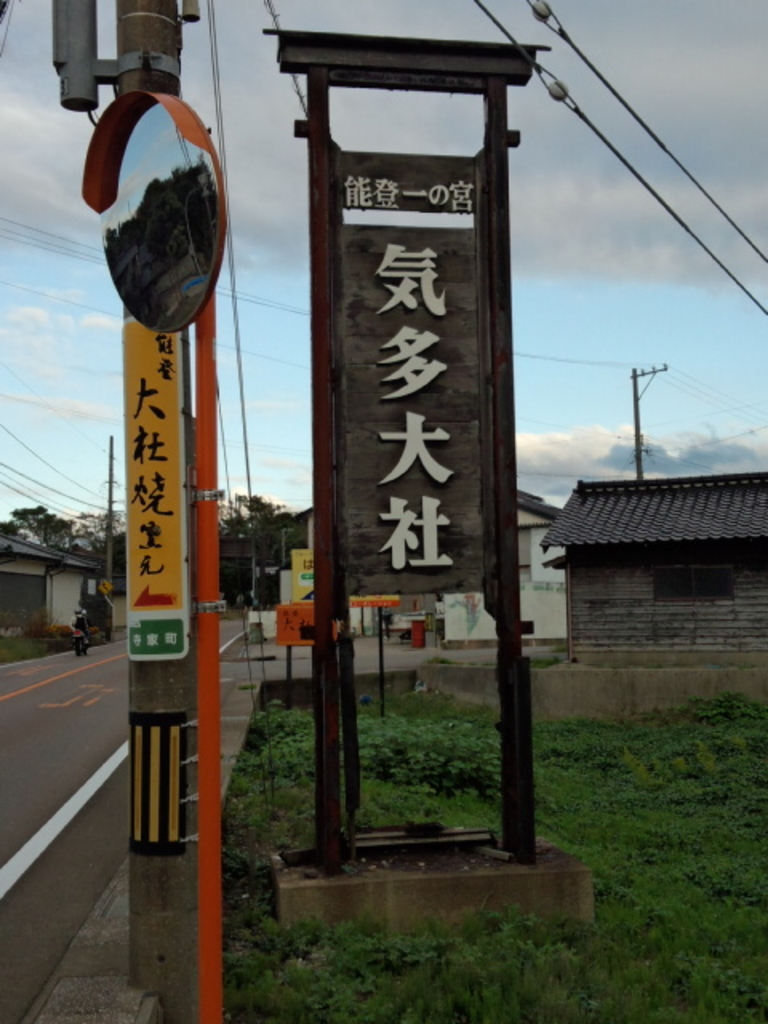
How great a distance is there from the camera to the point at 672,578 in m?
22.0

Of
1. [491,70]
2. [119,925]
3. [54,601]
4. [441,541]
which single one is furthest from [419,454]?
[54,601]

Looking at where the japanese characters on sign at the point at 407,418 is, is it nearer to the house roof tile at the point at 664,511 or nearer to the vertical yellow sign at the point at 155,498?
the vertical yellow sign at the point at 155,498

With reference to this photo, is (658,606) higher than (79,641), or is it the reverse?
(658,606)

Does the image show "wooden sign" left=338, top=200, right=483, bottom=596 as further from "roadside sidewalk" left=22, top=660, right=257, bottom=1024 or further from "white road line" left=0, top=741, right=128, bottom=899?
"white road line" left=0, top=741, right=128, bottom=899

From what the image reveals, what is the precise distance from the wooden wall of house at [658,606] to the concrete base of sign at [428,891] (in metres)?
16.4

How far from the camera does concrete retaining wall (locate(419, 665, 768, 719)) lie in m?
19.4

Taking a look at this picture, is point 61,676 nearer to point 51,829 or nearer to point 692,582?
point 692,582

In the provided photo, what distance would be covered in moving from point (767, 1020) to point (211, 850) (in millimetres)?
3000

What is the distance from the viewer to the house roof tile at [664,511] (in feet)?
70.3

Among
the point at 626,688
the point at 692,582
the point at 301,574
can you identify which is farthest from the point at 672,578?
the point at 301,574

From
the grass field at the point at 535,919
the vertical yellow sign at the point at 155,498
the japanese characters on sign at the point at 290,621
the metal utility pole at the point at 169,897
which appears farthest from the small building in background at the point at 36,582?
the vertical yellow sign at the point at 155,498

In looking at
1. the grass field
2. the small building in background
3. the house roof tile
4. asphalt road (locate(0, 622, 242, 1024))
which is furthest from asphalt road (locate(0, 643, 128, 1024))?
the small building in background

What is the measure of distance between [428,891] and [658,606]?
673 inches

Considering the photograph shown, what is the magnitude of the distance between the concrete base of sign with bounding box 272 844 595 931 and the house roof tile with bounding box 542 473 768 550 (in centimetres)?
1572
